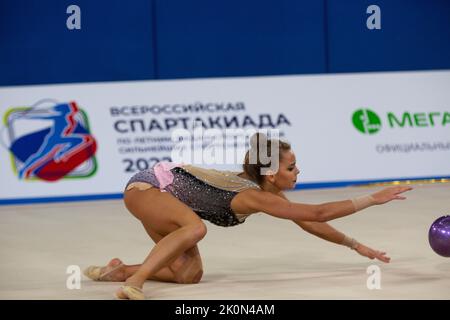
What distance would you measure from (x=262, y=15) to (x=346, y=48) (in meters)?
1.21

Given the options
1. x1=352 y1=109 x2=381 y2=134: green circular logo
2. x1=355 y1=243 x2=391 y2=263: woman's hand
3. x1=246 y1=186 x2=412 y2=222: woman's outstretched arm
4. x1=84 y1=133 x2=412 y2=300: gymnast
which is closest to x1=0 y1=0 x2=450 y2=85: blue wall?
x1=352 y1=109 x2=381 y2=134: green circular logo

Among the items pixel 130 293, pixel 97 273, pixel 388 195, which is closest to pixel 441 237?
pixel 388 195

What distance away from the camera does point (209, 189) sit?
5.11 metres

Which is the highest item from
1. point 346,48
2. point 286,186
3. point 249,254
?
point 346,48

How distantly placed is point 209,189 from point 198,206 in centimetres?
13

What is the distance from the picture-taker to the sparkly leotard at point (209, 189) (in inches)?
199

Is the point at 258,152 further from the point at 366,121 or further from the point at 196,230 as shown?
the point at 366,121

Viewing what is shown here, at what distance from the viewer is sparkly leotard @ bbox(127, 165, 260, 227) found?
5.05 meters

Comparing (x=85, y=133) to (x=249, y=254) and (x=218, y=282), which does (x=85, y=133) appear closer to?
(x=249, y=254)

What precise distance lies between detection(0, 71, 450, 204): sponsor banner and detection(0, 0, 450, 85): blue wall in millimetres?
579

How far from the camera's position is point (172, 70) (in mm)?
10984

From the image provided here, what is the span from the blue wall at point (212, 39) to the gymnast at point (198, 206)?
5.66 m
